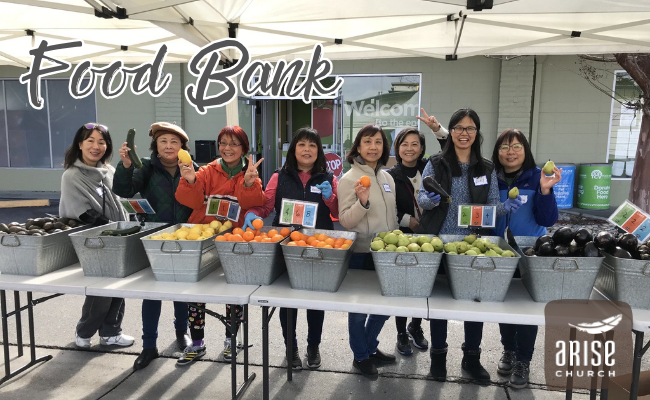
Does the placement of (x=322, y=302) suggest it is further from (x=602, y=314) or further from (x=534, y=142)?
(x=534, y=142)

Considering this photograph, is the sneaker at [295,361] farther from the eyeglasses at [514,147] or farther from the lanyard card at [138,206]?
the eyeglasses at [514,147]

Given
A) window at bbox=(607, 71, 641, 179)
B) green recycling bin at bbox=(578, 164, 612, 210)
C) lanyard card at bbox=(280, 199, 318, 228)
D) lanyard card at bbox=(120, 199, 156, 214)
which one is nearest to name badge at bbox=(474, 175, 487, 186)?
lanyard card at bbox=(280, 199, 318, 228)

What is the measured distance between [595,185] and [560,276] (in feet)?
25.1

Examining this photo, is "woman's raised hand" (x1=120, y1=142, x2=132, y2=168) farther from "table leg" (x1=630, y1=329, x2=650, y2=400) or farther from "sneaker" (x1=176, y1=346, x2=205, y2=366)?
"table leg" (x1=630, y1=329, x2=650, y2=400)

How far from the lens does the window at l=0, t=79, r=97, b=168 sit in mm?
10391

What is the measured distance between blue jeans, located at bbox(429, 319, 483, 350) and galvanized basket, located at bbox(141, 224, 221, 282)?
1.55 metres

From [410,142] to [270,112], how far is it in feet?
24.2

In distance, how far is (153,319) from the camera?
3158 millimetres

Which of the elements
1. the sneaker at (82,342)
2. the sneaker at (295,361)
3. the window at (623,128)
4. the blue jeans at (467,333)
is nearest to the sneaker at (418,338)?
the blue jeans at (467,333)

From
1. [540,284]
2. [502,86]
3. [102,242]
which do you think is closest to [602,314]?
Result: [540,284]

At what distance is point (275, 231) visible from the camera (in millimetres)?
2529

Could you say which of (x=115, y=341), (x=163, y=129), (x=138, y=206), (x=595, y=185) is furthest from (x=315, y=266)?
(x=595, y=185)

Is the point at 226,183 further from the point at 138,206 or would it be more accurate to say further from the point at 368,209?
the point at 368,209

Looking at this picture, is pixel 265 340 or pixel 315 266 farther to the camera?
pixel 265 340
